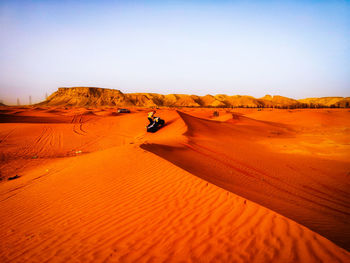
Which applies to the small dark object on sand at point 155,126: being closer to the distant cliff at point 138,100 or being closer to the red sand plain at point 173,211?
the red sand plain at point 173,211

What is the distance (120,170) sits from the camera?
226 inches

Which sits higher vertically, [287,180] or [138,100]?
[138,100]

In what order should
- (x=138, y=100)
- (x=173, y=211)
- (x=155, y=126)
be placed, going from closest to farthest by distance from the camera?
(x=173, y=211) → (x=155, y=126) → (x=138, y=100)

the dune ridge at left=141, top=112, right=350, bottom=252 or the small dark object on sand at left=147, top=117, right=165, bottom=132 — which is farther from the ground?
the small dark object on sand at left=147, top=117, right=165, bottom=132

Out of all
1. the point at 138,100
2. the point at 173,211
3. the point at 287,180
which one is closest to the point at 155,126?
the point at 287,180

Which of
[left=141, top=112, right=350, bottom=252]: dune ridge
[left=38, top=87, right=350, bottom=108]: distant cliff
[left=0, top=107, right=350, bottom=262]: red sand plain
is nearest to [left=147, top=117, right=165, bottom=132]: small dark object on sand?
[left=141, top=112, right=350, bottom=252]: dune ridge

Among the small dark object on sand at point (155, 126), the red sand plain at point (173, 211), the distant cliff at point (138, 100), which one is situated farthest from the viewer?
the distant cliff at point (138, 100)

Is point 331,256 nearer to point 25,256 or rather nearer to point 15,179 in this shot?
point 25,256

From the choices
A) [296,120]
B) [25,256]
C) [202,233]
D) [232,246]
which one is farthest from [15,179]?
[296,120]

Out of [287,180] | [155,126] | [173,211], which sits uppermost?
A: [155,126]

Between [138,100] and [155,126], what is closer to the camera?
[155,126]

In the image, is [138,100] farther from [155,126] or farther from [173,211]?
[173,211]

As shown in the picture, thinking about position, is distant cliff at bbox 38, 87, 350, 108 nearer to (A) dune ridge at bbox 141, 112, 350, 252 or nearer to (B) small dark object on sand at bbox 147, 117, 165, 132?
(B) small dark object on sand at bbox 147, 117, 165, 132

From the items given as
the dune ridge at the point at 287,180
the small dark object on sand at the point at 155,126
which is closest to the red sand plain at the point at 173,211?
the dune ridge at the point at 287,180
